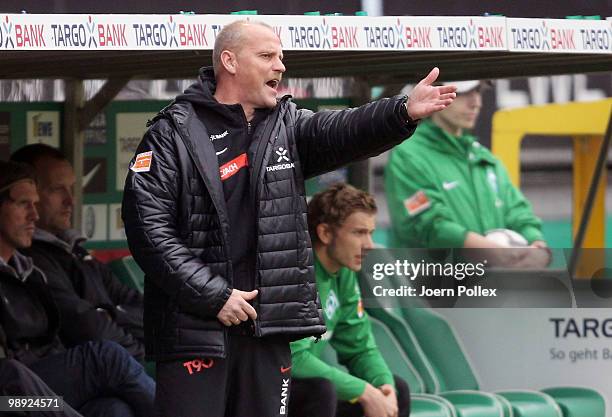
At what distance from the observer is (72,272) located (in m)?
6.59

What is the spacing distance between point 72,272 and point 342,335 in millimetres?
1130

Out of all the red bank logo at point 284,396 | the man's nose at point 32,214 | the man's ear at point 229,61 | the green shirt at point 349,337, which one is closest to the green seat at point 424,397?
the green shirt at point 349,337

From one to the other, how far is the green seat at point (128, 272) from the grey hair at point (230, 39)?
7.46 feet

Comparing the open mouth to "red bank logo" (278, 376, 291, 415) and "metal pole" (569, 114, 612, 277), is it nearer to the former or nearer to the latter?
"red bank logo" (278, 376, 291, 415)

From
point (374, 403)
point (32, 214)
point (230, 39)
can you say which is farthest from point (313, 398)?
point (230, 39)

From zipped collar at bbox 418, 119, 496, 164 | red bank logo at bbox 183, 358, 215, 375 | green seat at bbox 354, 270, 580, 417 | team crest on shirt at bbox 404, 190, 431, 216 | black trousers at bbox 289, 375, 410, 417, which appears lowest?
red bank logo at bbox 183, 358, 215, 375

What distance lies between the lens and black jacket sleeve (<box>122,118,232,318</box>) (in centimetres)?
470

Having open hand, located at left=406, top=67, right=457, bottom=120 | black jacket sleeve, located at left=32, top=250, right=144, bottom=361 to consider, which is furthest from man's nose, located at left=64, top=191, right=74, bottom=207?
open hand, located at left=406, top=67, right=457, bottom=120

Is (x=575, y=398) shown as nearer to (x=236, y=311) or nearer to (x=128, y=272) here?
(x=128, y=272)

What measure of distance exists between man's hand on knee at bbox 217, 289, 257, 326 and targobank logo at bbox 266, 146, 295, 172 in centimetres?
39

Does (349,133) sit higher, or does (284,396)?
(349,133)

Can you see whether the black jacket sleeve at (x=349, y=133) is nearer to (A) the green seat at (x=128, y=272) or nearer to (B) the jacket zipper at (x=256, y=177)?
(B) the jacket zipper at (x=256, y=177)

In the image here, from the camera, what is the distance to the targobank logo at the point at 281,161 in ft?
15.9

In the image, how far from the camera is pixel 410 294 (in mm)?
6918
